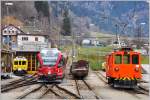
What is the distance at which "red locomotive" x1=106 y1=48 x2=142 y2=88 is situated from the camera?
29.0 m

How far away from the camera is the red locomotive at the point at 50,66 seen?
36.7 metres

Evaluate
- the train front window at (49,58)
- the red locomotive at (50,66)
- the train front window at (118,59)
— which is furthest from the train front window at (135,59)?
the train front window at (49,58)

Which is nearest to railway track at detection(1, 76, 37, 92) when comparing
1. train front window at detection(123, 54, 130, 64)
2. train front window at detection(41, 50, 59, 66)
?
train front window at detection(41, 50, 59, 66)

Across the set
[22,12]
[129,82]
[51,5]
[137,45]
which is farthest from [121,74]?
[51,5]

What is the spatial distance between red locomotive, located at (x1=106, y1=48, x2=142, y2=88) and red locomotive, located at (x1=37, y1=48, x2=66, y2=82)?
26.1 feet

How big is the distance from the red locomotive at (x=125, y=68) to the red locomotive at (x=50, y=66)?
313 inches

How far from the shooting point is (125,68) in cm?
2933

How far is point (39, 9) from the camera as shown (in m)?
127

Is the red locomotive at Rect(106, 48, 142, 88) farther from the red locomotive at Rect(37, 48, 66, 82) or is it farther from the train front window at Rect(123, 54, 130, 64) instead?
the red locomotive at Rect(37, 48, 66, 82)

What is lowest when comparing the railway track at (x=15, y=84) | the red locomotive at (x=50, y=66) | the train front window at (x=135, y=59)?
the railway track at (x=15, y=84)

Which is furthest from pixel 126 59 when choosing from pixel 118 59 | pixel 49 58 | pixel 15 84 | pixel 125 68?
pixel 49 58

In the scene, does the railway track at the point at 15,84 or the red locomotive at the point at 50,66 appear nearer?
the railway track at the point at 15,84

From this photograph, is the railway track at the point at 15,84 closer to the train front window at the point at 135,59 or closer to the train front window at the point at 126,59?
the train front window at the point at 126,59

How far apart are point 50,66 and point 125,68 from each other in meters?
9.29
